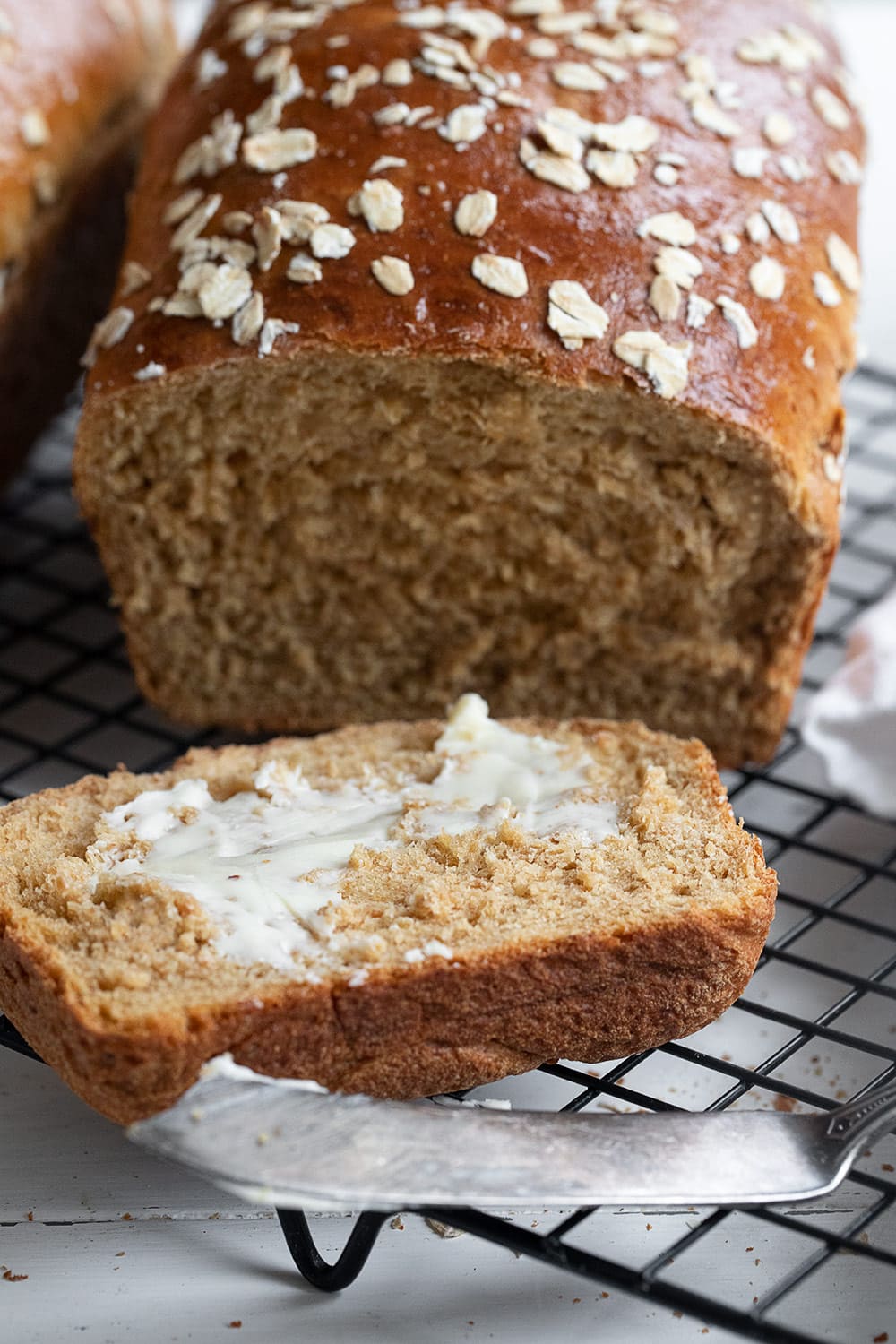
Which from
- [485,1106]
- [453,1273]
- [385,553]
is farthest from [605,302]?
[453,1273]

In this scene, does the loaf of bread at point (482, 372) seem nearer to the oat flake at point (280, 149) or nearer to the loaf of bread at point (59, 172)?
the oat flake at point (280, 149)

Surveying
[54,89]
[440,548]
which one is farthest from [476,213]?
[54,89]

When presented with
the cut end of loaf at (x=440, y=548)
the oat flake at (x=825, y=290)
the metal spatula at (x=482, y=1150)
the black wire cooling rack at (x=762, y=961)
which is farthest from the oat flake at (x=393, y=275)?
the metal spatula at (x=482, y=1150)

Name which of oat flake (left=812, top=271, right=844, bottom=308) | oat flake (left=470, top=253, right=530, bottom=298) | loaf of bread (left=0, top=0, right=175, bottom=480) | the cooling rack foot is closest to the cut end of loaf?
oat flake (left=470, top=253, right=530, bottom=298)

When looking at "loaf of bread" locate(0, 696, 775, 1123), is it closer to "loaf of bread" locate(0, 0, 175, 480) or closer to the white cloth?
the white cloth

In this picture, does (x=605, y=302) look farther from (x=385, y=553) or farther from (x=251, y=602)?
(x=251, y=602)
